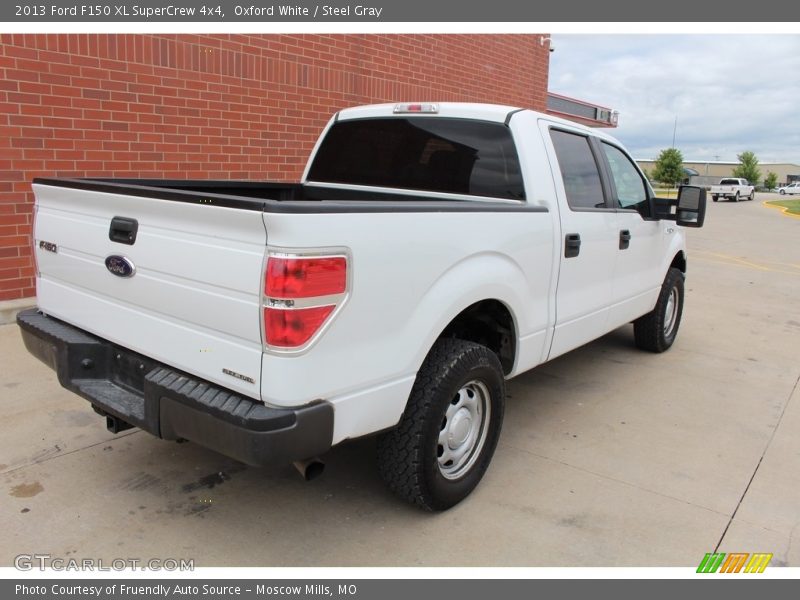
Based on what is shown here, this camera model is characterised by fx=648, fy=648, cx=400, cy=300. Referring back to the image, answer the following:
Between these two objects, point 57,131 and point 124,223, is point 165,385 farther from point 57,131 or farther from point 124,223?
point 57,131

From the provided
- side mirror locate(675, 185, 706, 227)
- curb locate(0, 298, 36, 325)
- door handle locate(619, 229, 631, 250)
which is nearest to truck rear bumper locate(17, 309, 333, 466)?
curb locate(0, 298, 36, 325)

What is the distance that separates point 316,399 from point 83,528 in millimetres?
1419

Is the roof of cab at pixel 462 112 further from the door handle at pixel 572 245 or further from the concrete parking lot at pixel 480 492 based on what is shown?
the concrete parking lot at pixel 480 492

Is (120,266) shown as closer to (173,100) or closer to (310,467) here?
(310,467)

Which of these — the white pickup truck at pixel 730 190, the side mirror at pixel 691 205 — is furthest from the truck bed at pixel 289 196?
the white pickup truck at pixel 730 190

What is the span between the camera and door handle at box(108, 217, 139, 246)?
8.98ft

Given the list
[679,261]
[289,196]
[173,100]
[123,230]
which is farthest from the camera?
[173,100]

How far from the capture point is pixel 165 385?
2600mm

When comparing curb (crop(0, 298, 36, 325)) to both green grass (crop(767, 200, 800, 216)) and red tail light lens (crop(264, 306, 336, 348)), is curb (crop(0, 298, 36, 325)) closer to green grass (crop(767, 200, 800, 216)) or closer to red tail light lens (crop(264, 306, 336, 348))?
red tail light lens (crop(264, 306, 336, 348))

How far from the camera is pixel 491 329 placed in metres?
3.63

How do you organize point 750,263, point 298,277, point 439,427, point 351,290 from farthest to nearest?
point 750,263 → point 439,427 → point 351,290 → point 298,277

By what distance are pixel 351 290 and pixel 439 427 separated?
0.91 meters

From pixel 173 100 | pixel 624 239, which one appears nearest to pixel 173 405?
pixel 624 239

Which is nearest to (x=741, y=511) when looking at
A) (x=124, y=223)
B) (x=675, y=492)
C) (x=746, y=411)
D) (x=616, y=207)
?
(x=675, y=492)
